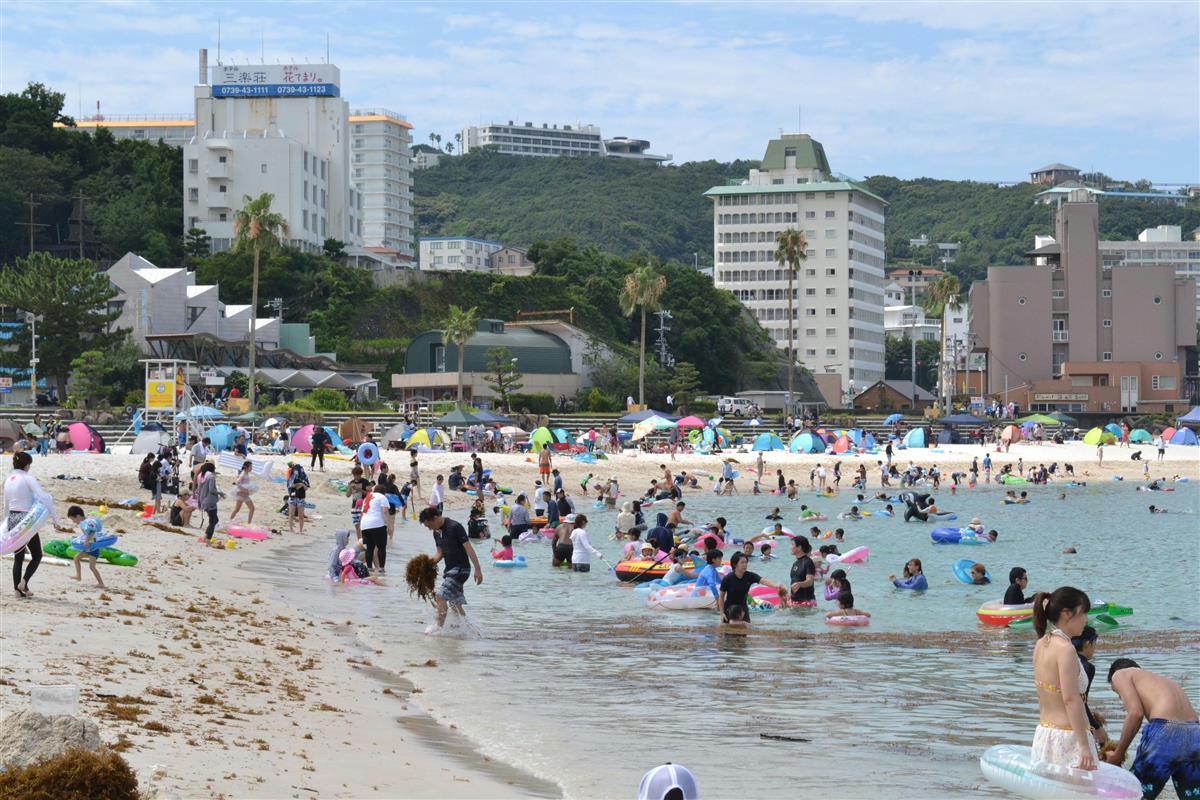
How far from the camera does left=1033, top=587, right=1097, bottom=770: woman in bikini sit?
740 centimetres

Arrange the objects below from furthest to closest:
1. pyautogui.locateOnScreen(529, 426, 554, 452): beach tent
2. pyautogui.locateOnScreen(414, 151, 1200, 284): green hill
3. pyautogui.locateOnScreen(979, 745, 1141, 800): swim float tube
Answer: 1. pyautogui.locateOnScreen(414, 151, 1200, 284): green hill
2. pyautogui.locateOnScreen(529, 426, 554, 452): beach tent
3. pyautogui.locateOnScreen(979, 745, 1141, 800): swim float tube

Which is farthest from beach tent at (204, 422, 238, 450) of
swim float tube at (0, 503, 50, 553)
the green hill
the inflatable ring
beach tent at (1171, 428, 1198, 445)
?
the green hill

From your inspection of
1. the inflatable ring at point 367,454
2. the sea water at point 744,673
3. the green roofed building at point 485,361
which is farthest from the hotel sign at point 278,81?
the sea water at point 744,673

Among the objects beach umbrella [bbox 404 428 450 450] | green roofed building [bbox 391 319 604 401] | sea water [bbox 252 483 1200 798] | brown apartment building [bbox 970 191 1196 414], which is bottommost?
sea water [bbox 252 483 1200 798]

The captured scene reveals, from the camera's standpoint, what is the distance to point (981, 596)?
22.1 m

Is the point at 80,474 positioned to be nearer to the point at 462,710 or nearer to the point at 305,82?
the point at 462,710

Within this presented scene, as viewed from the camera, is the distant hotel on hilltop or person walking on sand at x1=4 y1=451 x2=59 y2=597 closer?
person walking on sand at x1=4 y1=451 x2=59 y2=597

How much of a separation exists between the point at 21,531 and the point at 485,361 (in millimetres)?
69407

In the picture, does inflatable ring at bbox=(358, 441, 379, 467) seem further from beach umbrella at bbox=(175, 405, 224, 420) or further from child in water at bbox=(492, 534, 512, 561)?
child in water at bbox=(492, 534, 512, 561)

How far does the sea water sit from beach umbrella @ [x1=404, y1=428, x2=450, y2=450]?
1127 inches

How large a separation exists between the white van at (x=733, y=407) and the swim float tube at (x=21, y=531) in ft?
228

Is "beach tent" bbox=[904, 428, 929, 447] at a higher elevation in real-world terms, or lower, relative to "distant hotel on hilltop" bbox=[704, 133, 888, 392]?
lower

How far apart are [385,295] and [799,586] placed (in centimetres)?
7755

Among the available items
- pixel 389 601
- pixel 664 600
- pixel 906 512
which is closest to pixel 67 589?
pixel 389 601
